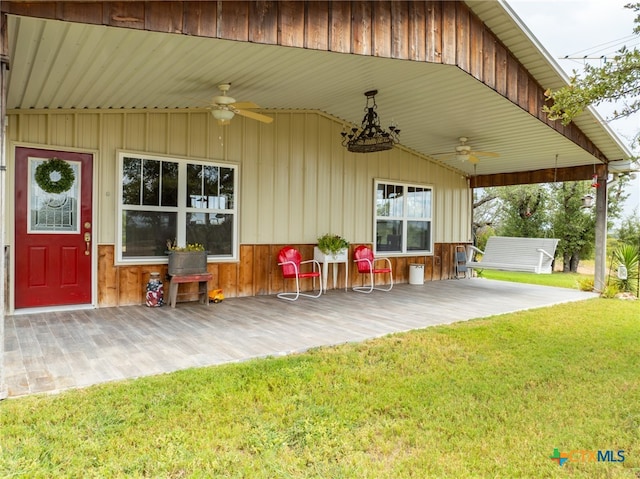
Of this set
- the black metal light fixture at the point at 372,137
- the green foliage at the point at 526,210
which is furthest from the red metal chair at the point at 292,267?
the green foliage at the point at 526,210

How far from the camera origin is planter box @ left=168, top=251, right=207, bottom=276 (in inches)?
213

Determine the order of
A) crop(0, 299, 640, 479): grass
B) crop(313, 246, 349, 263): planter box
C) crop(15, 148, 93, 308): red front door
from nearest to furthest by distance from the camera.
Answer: crop(0, 299, 640, 479): grass → crop(15, 148, 93, 308): red front door → crop(313, 246, 349, 263): planter box

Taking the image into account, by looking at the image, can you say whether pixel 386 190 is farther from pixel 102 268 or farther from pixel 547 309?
pixel 102 268

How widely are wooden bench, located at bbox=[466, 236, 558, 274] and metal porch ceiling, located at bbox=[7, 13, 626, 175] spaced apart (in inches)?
60.3

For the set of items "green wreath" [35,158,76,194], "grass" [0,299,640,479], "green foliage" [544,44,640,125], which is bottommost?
"grass" [0,299,640,479]

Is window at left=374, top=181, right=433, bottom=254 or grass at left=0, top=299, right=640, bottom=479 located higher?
window at left=374, top=181, right=433, bottom=254

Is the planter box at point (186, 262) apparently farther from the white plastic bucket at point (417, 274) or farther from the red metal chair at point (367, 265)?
the white plastic bucket at point (417, 274)

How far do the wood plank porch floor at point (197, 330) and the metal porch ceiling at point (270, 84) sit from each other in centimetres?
230

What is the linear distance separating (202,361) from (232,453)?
137 centimetres

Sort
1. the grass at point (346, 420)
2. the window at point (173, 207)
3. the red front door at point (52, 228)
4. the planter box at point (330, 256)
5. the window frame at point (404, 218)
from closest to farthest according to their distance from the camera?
the grass at point (346, 420) < the red front door at point (52, 228) < the window at point (173, 207) < the planter box at point (330, 256) < the window frame at point (404, 218)

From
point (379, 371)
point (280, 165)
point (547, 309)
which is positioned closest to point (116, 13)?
point (379, 371)

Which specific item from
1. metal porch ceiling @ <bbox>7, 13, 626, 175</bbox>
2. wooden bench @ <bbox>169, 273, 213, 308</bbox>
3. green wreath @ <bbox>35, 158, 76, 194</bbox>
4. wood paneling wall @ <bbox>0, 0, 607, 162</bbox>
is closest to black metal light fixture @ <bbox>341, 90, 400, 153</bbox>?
metal porch ceiling @ <bbox>7, 13, 626, 175</bbox>

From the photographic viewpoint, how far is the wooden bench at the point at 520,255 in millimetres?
7414

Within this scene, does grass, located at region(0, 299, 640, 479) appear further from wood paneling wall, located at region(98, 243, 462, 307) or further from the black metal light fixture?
the black metal light fixture
